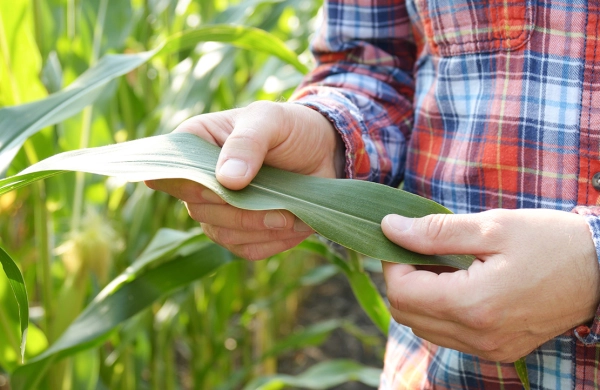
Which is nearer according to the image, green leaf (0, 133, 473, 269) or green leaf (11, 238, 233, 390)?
green leaf (0, 133, 473, 269)

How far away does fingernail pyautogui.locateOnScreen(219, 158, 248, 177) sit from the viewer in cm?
43

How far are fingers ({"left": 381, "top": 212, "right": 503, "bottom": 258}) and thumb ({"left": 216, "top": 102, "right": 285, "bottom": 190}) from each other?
108 mm

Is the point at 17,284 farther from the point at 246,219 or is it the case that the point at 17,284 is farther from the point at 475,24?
the point at 475,24

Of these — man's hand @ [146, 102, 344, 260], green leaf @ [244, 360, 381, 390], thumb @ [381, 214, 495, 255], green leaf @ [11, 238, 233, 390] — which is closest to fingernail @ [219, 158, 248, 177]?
man's hand @ [146, 102, 344, 260]

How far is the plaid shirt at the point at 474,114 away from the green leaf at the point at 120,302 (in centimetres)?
22

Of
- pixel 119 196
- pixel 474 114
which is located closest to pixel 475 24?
pixel 474 114

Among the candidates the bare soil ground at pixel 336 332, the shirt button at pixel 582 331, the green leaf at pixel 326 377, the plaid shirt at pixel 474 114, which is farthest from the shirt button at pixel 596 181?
the bare soil ground at pixel 336 332

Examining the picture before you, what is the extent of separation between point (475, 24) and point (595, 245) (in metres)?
0.21

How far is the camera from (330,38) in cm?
63

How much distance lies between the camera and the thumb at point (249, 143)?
0.43 m

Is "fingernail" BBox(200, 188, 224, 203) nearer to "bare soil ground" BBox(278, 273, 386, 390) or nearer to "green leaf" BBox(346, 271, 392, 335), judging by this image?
"green leaf" BBox(346, 271, 392, 335)

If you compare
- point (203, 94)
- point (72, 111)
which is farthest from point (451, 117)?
point (203, 94)

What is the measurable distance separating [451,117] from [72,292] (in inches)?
19.2

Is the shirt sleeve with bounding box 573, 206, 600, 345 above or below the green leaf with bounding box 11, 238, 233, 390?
above
